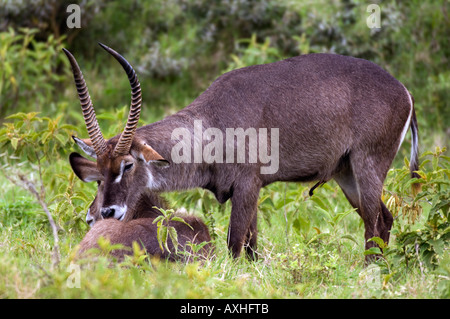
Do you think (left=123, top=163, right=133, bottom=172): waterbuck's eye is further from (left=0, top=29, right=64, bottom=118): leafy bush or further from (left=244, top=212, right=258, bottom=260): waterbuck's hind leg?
(left=0, top=29, right=64, bottom=118): leafy bush

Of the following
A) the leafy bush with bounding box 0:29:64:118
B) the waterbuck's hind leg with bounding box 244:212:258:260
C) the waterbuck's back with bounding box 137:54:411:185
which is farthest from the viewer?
the leafy bush with bounding box 0:29:64:118

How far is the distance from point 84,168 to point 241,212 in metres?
1.25

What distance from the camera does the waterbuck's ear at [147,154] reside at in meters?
4.90

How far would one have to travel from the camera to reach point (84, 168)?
5309 mm

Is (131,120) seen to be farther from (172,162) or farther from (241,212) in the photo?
(241,212)

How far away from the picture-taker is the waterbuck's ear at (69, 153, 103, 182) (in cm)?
528

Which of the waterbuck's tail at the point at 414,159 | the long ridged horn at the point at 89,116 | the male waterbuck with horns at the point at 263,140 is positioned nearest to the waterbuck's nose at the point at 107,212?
the male waterbuck with horns at the point at 263,140

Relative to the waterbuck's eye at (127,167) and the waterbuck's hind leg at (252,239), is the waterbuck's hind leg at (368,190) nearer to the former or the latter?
the waterbuck's hind leg at (252,239)

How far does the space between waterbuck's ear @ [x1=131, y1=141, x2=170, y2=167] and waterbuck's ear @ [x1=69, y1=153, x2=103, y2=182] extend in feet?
1.53

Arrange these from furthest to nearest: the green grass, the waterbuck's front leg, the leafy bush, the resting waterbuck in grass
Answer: the leafy bush, the waterbuck's front leg, the resting waterbuck in grass, the green grass

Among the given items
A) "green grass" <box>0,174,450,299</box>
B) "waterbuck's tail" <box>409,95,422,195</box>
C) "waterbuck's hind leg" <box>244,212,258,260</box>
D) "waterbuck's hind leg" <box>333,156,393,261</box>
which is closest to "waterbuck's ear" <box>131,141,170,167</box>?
"green grass" <box>0,174,450,299</box>

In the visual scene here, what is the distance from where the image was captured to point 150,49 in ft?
33.8

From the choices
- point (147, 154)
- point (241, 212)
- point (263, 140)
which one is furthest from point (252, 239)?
point (147, 154)
